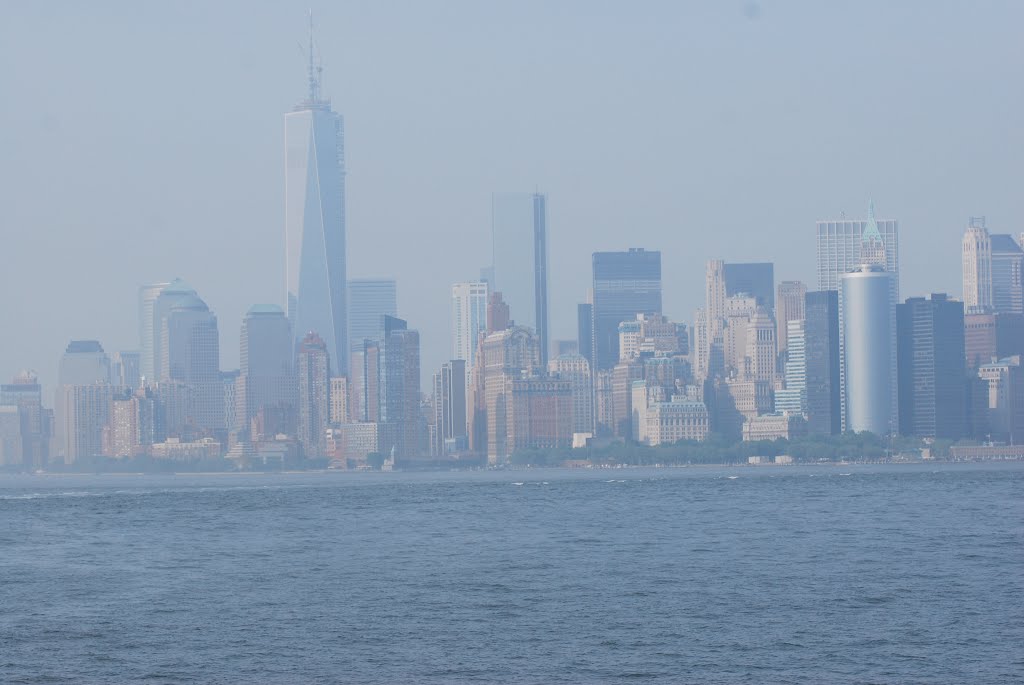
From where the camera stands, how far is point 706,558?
291 feet

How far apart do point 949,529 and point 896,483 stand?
8531 centimetres

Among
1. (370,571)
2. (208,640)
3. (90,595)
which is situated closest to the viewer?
(208,640)

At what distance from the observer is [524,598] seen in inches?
2788

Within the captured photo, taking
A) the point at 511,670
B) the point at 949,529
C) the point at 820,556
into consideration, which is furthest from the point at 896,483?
the point at 511,670

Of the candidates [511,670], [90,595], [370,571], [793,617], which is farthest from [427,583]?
[511,670]

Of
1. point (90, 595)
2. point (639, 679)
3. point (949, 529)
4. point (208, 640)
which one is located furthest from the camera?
point (949, 529)

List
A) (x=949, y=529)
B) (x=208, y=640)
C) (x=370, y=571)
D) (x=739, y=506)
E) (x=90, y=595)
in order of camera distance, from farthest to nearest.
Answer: (x=739, y=506), (x=949, y=529), (x=370, y=571), (x=90, y=595), (x=208, y=640)

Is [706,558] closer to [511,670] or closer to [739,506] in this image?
[511,670]

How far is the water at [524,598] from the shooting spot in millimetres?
53750

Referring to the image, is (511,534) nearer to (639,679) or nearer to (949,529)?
(949,529)

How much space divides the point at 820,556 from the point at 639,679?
128 feet

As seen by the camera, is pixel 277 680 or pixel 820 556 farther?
pixel 820 556

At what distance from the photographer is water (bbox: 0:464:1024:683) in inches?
2116

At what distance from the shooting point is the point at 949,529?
108 m
